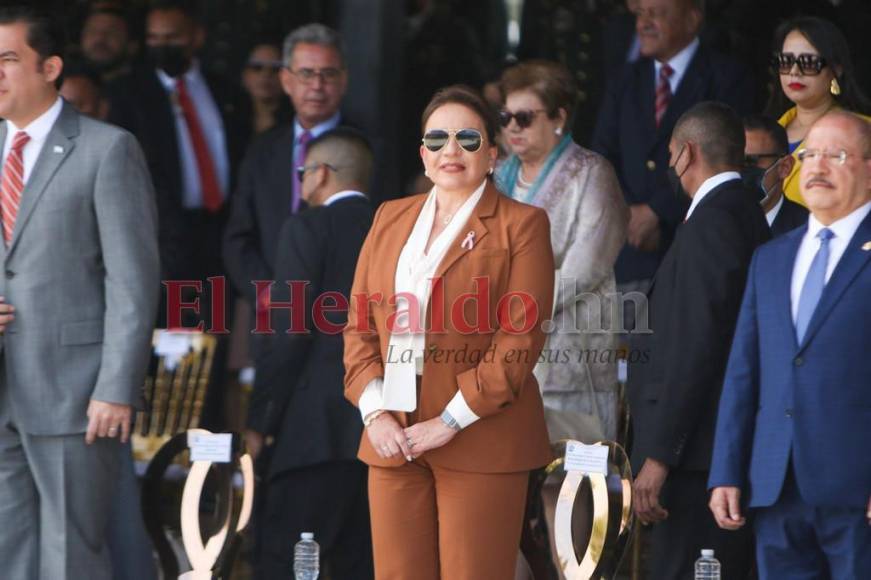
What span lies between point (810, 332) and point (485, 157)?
1091 mm

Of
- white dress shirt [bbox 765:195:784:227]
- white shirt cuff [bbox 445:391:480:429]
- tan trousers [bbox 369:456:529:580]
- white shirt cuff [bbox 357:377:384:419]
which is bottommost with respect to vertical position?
tan trousers [bbox 369:456:529:580]

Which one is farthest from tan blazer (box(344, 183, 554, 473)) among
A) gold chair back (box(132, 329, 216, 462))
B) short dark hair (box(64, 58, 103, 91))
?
short dark hair (box(64, 58, 103, 91))

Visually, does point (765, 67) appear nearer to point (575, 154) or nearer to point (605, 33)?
point (605, 33)

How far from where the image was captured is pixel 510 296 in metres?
5.21

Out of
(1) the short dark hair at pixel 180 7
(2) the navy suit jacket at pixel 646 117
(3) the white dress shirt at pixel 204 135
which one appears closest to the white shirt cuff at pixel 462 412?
(2) the navy suit jacket at pixel 646 117

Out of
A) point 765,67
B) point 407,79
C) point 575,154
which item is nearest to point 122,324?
point 575,154

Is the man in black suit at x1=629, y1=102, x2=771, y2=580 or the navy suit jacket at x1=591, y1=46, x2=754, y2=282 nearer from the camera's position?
the man in black suit at x1=629, y1=102, x2=771, y2=580

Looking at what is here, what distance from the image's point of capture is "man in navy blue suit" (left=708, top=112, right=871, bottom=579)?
4.98 meters

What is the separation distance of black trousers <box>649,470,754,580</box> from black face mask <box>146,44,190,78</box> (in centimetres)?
386

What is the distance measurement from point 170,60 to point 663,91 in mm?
2471

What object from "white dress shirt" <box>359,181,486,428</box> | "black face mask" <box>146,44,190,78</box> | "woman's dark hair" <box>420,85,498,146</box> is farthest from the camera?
"black face mask" <box>146,44,190,78</box>

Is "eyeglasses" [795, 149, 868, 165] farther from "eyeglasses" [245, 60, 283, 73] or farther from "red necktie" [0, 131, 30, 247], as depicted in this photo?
"eyeglasses" [245, 60, 283, 73]

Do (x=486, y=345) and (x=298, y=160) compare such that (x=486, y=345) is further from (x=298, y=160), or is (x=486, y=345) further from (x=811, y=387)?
(x=298, y=160)

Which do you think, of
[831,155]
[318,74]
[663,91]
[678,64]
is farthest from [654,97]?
[831,155]
